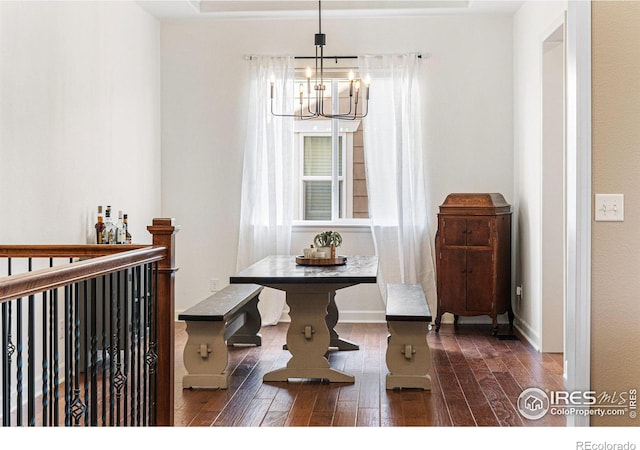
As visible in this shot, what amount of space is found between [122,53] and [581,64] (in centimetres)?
408

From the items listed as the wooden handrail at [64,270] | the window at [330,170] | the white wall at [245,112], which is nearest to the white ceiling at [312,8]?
the white wall at [245,112]

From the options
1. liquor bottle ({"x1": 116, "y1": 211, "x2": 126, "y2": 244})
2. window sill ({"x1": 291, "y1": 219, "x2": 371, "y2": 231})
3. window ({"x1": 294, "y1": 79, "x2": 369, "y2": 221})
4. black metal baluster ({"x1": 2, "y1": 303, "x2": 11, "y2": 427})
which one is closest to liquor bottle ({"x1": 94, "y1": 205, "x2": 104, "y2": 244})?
liquor bottle ({"x1": 116, "y1": 211, "x2": 126, "y2": 244})

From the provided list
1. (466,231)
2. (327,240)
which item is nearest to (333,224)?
(466,231)

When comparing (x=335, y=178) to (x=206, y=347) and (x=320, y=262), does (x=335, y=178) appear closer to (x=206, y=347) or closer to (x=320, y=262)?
(x=320, y=262)

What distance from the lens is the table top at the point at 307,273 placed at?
443 centimetres

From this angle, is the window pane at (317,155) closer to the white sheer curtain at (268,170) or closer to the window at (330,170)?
the window at (330,170)

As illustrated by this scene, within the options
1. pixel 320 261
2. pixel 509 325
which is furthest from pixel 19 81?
pixel 509 325

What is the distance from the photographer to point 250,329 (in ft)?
19.6

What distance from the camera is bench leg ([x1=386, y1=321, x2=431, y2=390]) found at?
4586mm

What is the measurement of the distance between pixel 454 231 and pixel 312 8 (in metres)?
2.31

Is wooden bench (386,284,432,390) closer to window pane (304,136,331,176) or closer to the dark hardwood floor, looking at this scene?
the dark hardwood floor

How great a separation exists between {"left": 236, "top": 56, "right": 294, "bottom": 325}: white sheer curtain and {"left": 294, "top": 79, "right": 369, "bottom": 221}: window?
0.79 feet

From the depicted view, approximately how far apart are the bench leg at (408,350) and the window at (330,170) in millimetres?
2543

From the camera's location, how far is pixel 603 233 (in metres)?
3.07
